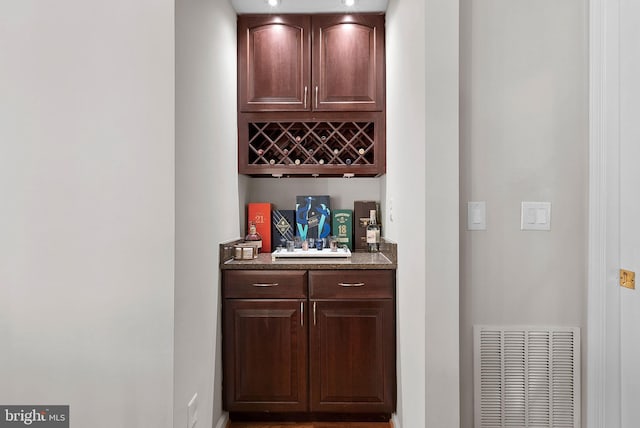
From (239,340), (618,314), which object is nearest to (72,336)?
(239,340)

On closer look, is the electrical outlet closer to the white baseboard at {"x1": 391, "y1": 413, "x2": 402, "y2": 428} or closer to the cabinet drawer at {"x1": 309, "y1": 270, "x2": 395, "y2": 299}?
the cabinet drawer at {"x1": 309, "y1": 270, "x2": 395, "y2": 299}

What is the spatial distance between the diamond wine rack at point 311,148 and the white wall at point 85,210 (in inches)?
41.2

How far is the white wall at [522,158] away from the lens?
66.1 inches

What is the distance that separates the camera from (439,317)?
157 cm

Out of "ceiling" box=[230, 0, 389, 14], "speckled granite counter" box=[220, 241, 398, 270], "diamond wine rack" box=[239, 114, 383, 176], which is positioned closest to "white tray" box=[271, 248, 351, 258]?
"speckled granite counter" box=[220, 241, 398, 270]

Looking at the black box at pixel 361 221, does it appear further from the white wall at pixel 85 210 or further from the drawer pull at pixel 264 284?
the white wall at pixel 85 210

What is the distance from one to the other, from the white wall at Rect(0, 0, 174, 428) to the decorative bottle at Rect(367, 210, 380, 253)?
146 centimetres

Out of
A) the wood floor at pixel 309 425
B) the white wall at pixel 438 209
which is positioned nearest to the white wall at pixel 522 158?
the white wall at pixel 438 209

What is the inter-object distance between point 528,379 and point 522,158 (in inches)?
37.1

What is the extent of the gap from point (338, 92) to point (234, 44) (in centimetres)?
74

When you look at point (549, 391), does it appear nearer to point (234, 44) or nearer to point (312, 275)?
point (312, 275)

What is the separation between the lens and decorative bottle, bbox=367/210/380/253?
106 inches

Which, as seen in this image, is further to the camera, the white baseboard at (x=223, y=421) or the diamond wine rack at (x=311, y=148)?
the diamond wine rack at (x=311, y=148)

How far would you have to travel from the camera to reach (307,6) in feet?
8.33
